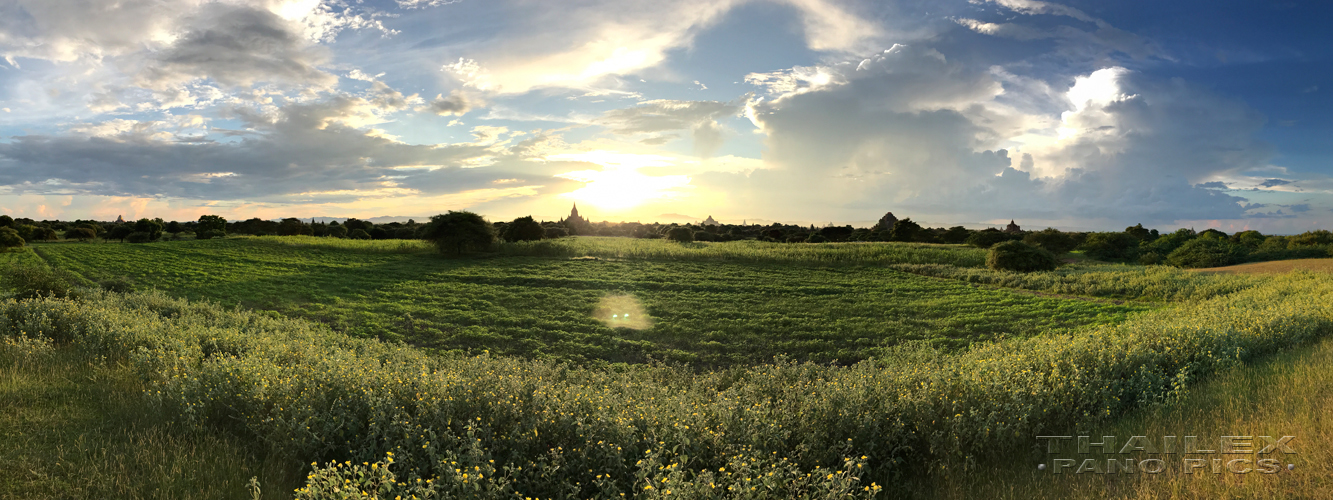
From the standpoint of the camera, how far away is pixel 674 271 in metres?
33.2

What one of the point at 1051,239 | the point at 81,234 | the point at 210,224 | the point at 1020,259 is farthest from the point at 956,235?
the point at 81,234

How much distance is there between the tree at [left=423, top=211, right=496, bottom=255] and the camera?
4562 centimetres

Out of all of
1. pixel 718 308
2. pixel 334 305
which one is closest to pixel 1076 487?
pixel 718 308

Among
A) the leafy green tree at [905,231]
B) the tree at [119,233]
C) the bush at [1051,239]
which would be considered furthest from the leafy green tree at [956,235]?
the tree at [119,233]

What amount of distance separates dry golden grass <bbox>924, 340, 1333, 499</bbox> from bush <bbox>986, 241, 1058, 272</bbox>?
96.0ft

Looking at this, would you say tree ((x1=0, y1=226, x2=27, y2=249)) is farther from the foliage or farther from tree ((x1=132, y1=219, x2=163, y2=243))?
the foliage

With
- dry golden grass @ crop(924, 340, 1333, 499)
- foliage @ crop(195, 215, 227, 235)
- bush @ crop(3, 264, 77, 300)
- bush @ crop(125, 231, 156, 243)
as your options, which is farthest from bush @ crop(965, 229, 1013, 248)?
foliage @ crop(195, 215, 227, 235)

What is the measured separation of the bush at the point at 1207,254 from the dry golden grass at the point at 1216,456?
4064 cm

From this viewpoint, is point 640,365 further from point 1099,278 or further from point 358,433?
point 1099,278

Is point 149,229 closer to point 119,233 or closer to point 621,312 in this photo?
point 119,233

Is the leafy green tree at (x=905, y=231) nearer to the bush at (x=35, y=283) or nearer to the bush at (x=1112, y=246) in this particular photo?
the bush at (x=1112, y=246)

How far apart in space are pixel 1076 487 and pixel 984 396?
6.44 ft

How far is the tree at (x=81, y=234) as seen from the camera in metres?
72.8

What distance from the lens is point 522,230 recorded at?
185 ft
